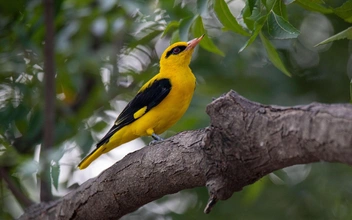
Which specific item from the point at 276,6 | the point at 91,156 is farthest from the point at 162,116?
the point at 276,6

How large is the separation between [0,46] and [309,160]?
119 inches

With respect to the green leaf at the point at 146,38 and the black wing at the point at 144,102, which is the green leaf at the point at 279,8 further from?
the green leaf at the point at 146,38

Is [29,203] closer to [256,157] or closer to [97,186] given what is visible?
[97,186]

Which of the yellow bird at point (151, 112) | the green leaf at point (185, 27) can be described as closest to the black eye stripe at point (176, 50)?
the yellow bird at point (151, 112)

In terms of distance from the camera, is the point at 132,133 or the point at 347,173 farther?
the point at 347,173

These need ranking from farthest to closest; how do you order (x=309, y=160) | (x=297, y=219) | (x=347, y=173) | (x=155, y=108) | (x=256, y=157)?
(x=297, y=219)
(x=347, y=173)
(x=155, y=108)
(x=256, y=157)
(x=309, y=160)

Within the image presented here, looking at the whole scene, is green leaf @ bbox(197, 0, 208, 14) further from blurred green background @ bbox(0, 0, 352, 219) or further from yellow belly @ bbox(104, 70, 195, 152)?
yellow belly @ bbox(104, 70, 195, 152)

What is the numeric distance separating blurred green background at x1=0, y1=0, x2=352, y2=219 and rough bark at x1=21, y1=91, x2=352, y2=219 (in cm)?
34

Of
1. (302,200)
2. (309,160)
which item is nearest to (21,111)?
(309,160)

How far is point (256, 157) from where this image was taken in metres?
2.79

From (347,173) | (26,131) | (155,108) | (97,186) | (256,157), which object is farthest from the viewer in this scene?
(347,173)

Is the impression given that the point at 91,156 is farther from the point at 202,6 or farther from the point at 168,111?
the point at 202,6

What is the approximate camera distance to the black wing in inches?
177

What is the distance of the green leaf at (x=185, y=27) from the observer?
3879mm
